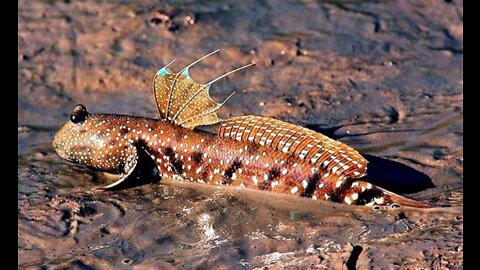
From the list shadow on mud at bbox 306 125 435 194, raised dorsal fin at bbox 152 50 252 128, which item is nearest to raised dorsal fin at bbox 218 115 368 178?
raised dorsal fin at bbox 152 50 252 128

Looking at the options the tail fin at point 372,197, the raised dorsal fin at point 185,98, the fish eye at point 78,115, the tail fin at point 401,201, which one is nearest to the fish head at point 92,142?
the fish eye at point 78,115

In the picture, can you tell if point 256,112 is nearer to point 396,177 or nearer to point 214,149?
point 214,149

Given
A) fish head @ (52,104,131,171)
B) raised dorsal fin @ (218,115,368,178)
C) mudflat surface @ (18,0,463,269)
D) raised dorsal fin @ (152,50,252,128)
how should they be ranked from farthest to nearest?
1. fish head @ (52,104,131,171)
2. raised dorsal fin @ (152,50,252,128)
3. raised dorsal fin @ (218,115,368,178)
4. mudflat surface @ (18,0,463,269)

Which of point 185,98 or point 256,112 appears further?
point 256,112

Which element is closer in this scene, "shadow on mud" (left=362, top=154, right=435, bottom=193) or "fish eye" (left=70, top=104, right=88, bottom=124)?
"shadow on mud" (left=362, top=154, right=435, bottom=193)

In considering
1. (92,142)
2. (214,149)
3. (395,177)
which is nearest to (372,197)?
(395,177)

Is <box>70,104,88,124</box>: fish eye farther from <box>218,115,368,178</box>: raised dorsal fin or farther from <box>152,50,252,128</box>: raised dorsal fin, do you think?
<box>218,115,368,178</box>: raised dorsal fin

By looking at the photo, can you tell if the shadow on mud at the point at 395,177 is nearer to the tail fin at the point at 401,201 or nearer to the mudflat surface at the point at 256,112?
the mudflat surface at the point at 256,112

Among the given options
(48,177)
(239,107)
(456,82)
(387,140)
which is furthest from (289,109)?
(48,177)
